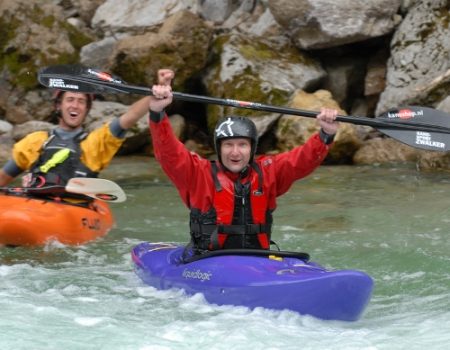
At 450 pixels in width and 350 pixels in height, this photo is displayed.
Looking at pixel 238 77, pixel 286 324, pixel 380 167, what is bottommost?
pixel 286 324

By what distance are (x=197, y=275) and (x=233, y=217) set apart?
41cm

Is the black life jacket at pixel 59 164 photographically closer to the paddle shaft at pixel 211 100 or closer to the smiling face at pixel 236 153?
the paddle shaft at pixel 211 100

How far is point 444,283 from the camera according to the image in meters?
4.90

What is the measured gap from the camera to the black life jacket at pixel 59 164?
5.93 metres

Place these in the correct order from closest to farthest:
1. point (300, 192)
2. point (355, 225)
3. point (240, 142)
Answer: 1. point (240, 142)
2. point (355, 225)
3. point (300, 192)

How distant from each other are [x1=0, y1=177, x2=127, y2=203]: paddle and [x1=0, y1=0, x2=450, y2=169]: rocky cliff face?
4.87 metres

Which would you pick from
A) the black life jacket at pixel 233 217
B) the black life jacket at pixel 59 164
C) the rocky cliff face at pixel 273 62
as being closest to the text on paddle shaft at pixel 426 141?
the black life jacket at pixel 233 217

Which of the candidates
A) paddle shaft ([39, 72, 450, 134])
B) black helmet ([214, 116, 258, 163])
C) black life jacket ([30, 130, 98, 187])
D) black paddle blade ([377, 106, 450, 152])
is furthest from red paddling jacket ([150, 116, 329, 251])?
black life jacket ([30, 130, 98, 187])

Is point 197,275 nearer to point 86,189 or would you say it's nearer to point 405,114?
point 86,189

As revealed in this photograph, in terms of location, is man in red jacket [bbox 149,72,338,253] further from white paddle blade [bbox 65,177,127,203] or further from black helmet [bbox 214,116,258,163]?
white paddle blade [bbox 65,177,127,203]

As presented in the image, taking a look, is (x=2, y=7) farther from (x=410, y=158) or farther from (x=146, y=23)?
(x=410, y=158)

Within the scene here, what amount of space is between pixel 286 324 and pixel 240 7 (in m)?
9.87

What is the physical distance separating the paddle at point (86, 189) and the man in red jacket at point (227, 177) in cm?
128

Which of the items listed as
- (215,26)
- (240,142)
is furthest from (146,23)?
(240,142)
